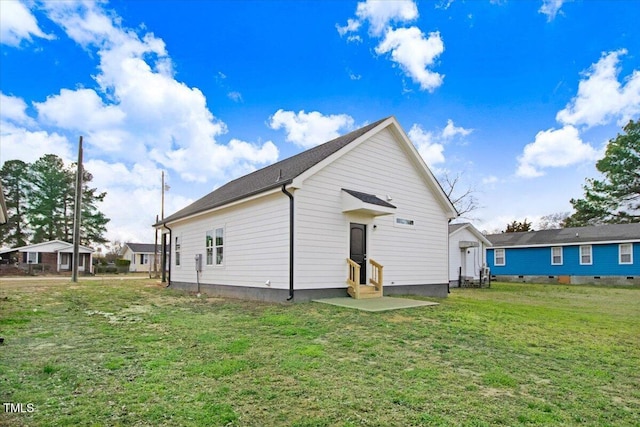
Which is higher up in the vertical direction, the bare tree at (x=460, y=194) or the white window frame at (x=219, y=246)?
the bare tree at (x=460, y=194)

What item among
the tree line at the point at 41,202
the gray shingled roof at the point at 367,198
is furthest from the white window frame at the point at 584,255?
the tree line at the point at 41,202

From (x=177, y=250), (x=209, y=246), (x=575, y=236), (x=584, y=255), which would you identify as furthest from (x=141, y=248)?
(x=584, y=255)

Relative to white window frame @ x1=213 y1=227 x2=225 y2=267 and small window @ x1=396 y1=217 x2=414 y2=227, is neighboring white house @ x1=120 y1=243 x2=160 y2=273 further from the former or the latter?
small window @ x1=396 y1=217 x2=414 y2=227

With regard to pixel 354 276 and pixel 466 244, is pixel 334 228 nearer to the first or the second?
pixel 354 276

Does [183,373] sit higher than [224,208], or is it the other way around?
[224,208]

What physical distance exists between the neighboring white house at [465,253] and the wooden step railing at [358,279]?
10.7 meters

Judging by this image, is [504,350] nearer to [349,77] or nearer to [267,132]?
[349,77]

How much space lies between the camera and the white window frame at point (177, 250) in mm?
16484

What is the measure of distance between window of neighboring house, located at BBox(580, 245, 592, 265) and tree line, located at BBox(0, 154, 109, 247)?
43703 mm

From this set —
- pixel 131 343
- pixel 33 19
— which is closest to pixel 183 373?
pixel 131 343

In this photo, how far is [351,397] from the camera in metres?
3.54

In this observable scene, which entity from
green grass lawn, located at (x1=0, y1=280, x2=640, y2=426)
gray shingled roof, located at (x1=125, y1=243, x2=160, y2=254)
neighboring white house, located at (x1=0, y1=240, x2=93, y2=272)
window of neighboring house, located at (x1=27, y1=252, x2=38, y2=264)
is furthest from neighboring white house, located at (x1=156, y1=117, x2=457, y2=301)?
gray shingled roof, located at (x1=125, y1=243, x2=160, y2=254)

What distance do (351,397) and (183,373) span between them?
1987 mm

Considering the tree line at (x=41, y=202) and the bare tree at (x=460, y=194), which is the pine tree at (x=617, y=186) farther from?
the tree line at (x=41, y=202)
